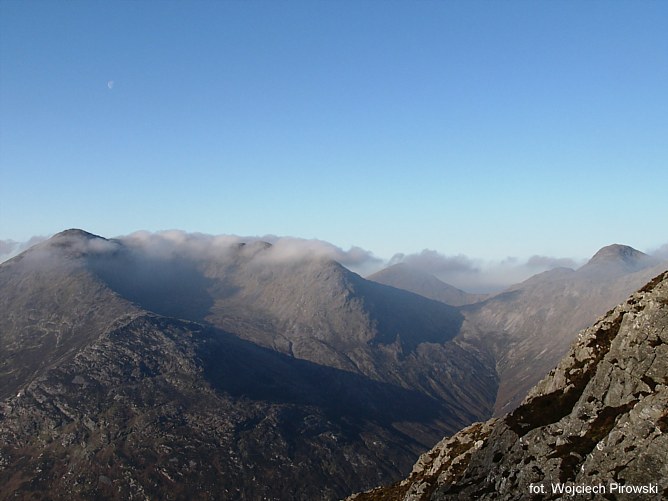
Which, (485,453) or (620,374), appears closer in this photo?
(620,374)

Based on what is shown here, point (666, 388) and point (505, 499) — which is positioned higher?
point (666, 388)

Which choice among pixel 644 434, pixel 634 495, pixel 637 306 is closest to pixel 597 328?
pixel 637 306

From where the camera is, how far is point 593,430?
6334 cm

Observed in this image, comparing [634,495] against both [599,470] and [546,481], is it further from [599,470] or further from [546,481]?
[546,481]

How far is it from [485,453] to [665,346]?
29.2 m

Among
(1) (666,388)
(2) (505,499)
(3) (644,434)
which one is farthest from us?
(2) (505,499)

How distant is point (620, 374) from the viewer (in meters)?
67.8

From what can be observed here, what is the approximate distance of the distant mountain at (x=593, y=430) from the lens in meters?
54.0

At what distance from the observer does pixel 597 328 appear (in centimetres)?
8438

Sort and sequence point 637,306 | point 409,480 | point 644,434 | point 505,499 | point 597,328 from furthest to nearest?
point 409,480 < point 597,328 < point 637,306 < point 505,499 < point 644,434

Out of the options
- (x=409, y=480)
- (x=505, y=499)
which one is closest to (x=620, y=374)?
(x=505, y=499)

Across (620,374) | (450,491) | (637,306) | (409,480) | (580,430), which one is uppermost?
(637,306)

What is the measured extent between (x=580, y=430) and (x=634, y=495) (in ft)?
45.5

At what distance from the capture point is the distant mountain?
54019 millimetres
